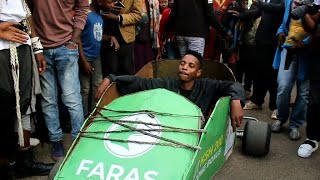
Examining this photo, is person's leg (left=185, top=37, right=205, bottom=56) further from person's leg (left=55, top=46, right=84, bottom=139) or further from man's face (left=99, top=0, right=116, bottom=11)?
person's leg (left=55, top=46, right=84, bottom=139)

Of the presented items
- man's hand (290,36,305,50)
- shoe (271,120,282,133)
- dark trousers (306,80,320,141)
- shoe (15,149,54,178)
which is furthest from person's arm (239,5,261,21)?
shoe (15,149,54,178)

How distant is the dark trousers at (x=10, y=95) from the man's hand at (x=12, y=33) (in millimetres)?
84

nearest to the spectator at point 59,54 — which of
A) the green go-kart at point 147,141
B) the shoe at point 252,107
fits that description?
the green go-kart at point 147,141

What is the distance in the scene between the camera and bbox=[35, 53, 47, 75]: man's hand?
3676 millimetres

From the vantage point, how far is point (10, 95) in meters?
3.40

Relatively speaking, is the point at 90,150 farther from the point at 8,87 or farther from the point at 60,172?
the point at 8,87

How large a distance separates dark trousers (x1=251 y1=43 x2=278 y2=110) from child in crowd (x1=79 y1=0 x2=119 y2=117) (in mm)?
1906

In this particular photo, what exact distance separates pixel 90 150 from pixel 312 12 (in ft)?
7.76

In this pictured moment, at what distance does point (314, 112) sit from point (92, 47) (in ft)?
7.53

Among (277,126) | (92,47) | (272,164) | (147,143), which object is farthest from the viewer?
(277,126)

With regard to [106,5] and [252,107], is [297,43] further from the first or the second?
[106,5]

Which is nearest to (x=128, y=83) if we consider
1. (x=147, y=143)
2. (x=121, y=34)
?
(x=147, y=143)

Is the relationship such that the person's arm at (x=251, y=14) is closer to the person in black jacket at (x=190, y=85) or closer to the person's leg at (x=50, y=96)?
the person in black jacket at (x=190, y=85)

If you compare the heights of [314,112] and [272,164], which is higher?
[314,112]
